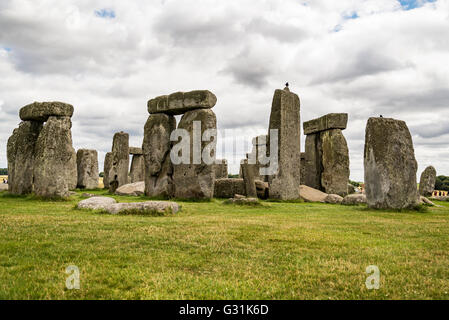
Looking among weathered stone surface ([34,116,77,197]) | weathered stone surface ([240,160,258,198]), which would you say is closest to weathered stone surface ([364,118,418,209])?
weathered stone surface ([240,160,258,198])

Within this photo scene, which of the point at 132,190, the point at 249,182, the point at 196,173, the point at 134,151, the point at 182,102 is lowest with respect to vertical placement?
the point at 132,190

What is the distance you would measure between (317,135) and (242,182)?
247 inches

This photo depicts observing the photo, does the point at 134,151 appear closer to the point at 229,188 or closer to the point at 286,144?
the point at 229,188

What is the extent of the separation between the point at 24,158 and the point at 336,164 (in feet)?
43.1

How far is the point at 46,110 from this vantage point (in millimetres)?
12156

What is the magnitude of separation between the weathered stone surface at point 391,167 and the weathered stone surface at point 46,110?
9.34m

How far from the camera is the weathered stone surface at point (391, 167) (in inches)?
401

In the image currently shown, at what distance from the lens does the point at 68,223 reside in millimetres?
6418

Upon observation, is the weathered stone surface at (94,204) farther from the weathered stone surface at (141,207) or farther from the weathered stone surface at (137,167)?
the weathered stone surface at (137,167)

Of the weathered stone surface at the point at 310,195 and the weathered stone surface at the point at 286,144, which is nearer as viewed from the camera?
the weathered stone surface at the point at 286,144

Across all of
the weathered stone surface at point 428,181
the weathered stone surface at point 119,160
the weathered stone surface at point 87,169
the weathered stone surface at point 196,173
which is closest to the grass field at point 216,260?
the weathered stone surface at point 196,173

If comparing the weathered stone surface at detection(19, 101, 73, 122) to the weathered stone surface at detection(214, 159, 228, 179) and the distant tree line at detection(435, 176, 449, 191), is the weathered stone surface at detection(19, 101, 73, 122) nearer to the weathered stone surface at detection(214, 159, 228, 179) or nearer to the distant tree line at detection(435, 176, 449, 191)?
the weathered stone surface at detection(214, 159, 228, 179)

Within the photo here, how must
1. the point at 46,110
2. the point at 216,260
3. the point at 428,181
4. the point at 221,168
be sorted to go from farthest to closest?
the point at 221,168, the point at 428,181, the point at 46,110, the point at 216,260

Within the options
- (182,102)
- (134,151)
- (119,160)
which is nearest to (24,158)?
(182,102)
